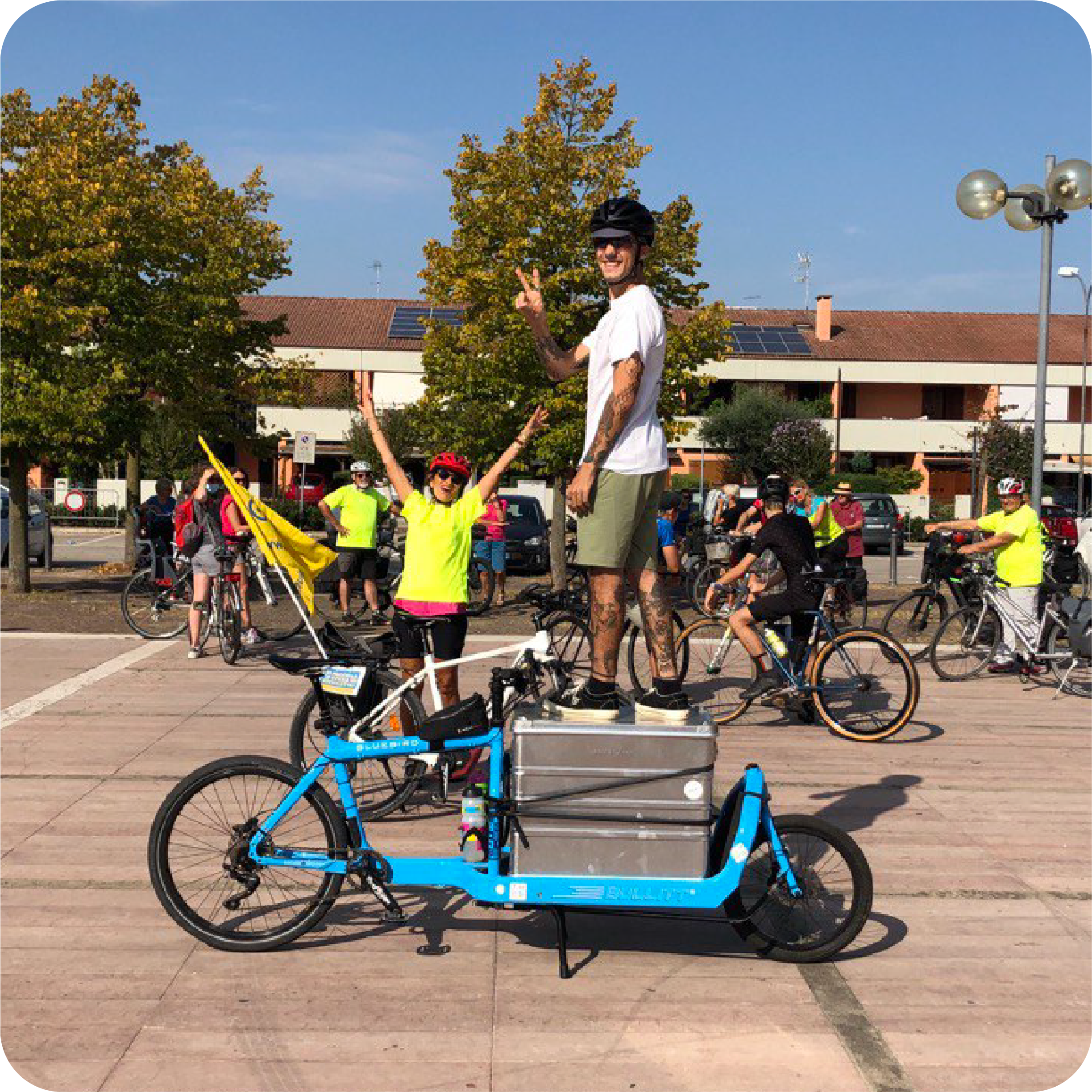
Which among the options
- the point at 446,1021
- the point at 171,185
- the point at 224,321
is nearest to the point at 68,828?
the point at 446,1021

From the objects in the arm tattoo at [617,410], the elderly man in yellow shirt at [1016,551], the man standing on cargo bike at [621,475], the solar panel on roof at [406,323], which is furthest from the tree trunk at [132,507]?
the solar panel on roof at [406,323]

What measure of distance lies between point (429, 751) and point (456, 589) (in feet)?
7.87

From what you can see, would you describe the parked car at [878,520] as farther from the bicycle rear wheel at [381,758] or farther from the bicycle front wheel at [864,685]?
the bicycle rear wheel at [381,758]

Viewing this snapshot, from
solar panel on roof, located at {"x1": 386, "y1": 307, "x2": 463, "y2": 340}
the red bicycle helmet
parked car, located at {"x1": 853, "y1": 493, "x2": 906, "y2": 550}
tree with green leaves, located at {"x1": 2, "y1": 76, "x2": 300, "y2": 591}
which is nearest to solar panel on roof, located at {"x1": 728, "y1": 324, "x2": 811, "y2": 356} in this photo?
solar panel on roof, located at {"x1": 386, "y1": 307, "x2": 463, "y2": 340}

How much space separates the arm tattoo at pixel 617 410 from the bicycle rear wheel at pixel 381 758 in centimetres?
Answer: 125

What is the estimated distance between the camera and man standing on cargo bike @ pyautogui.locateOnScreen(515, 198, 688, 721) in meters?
5.27

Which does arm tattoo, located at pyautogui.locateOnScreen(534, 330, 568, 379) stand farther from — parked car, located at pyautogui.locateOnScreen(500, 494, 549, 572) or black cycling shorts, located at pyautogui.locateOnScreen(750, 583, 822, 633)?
parked car, located at pyautogui.locateOnScreen(500, 494, 549, 572)

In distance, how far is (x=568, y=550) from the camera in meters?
25.7

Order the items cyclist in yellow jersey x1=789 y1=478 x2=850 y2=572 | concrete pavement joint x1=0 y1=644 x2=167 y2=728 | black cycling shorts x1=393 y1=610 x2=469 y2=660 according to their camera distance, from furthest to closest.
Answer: cyclist in yellow jersey x1=789 y1=478 x2=850 y2=572 → concrete pavement joint x1=0 y1=644 x2=167 y2=728 → black cycling shorts x1=393 y1=610 x2=469 y2=660

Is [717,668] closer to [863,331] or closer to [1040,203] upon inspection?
[1040,203]

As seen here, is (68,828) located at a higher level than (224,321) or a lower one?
lower

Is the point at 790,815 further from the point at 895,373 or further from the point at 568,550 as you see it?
the point at 895,373

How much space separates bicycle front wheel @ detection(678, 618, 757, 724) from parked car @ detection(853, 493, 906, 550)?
88.0ft

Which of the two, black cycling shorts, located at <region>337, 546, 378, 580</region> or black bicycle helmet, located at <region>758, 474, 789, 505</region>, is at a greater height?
black bicycle helmet, located at <region>758, 474, 789, 505</region>
